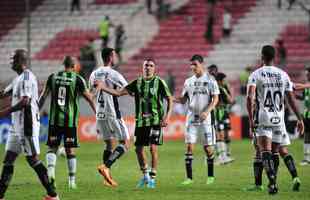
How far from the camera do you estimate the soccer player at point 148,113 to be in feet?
56.2

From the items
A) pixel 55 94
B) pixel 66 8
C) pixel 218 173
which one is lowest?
pixel 218 173

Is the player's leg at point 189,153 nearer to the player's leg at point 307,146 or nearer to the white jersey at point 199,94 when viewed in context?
the white jersey at point 199,94

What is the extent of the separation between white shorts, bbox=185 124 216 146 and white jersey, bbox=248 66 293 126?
105 inches

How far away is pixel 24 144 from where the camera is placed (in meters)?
13.5

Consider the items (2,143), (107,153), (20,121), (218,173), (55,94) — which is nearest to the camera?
(20,121)

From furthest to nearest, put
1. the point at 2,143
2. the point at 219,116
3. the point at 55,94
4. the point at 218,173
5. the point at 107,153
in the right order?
the point at 2,143, the point at 219,116, the point at 218,173, the point at 107,153, the point at 55,94

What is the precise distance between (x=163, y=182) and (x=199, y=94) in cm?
186

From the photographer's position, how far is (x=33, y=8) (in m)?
46.1

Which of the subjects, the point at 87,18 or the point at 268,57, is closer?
the point at 268,57

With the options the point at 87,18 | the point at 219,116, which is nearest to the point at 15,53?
the point at 219,116

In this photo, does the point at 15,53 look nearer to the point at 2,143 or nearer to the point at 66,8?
the point at 2,143

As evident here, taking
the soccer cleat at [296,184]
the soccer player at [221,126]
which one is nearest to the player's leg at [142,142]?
the soccer cleat at [296,184]

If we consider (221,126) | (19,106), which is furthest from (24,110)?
(221,126)

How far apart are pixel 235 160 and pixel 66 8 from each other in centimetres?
2239
